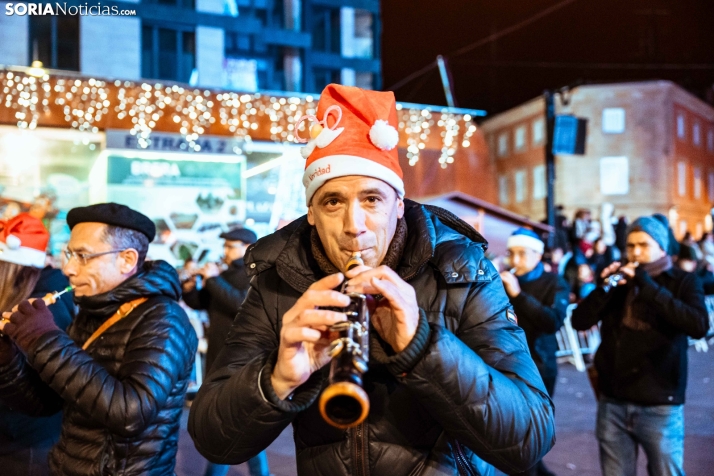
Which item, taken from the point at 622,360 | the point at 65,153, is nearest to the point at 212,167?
the point at 65,153

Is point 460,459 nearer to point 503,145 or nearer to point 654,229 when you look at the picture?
point 654,229

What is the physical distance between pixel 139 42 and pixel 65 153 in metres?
3.87

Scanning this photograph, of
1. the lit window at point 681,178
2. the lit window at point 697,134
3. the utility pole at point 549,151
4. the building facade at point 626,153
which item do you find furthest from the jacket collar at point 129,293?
the lit window at point 697,134

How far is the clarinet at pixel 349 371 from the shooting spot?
1.27 meters

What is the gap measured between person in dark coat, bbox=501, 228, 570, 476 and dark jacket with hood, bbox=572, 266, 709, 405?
2.51 ft

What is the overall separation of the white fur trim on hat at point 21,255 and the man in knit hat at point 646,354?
3.80m

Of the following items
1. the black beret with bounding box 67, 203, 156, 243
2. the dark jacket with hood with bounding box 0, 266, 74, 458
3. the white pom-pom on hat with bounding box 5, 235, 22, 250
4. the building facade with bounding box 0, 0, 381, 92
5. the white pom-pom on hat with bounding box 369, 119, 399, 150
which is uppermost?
the building facade with bounding box 0, 0, 381, 92

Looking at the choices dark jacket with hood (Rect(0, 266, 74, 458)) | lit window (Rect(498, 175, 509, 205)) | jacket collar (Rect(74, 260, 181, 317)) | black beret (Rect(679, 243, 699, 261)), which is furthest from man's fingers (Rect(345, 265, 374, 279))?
lit window (Rect(498, 175, 509, 205))

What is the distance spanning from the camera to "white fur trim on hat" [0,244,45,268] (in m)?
3.60

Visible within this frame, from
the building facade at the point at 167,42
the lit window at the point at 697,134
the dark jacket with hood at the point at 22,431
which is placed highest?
the lit window at the point at 697,134

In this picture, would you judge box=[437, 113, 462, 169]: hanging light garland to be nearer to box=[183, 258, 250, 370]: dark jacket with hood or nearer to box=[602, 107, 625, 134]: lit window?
box=[183, 258, 250, 370]: dark jacket with hood

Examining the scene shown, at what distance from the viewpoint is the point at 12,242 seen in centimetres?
359

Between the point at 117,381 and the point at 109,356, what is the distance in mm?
246

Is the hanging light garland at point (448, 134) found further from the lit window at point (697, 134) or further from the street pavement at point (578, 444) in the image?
the lit window at point (697, 134)
